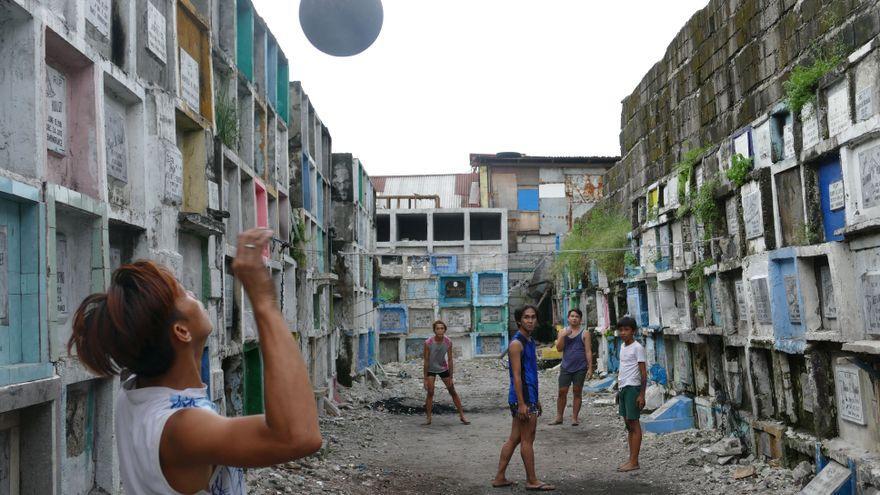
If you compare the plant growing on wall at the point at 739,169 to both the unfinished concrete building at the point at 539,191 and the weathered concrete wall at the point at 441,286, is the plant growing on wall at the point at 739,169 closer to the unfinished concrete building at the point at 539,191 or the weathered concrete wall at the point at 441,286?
the weathered concrete wall at the point at 441,286

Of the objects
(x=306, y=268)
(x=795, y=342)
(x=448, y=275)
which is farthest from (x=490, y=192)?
(x=795, y=342)

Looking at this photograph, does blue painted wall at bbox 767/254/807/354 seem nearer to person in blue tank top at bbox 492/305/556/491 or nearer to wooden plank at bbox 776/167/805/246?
wooden plank at bbox 776/167/805/246

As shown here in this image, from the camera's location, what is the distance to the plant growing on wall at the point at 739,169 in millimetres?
7218

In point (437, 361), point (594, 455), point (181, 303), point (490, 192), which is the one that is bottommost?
point (594, 455)

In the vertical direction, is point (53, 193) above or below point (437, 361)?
above

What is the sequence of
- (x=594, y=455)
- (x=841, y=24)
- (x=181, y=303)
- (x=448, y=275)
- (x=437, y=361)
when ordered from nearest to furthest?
(x=181, y=303) < (x=841, y=24) < (x=594, y=455) < (x=437, y=361) < (x=448, y=275)

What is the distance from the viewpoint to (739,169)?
7305 millimetres

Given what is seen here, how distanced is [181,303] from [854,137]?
15.4 feet

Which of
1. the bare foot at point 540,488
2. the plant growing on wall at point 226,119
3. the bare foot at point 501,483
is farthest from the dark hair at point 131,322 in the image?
the bare foot at point 501,483

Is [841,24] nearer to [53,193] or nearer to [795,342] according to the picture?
[795,342]

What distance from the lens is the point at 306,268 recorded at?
12.1 m

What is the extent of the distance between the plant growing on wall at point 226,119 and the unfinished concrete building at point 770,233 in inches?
182

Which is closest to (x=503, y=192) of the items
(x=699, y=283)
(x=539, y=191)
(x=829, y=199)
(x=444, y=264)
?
(x=539, y=191)

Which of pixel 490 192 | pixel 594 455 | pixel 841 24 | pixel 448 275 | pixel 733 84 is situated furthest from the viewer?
pixel 490 192
